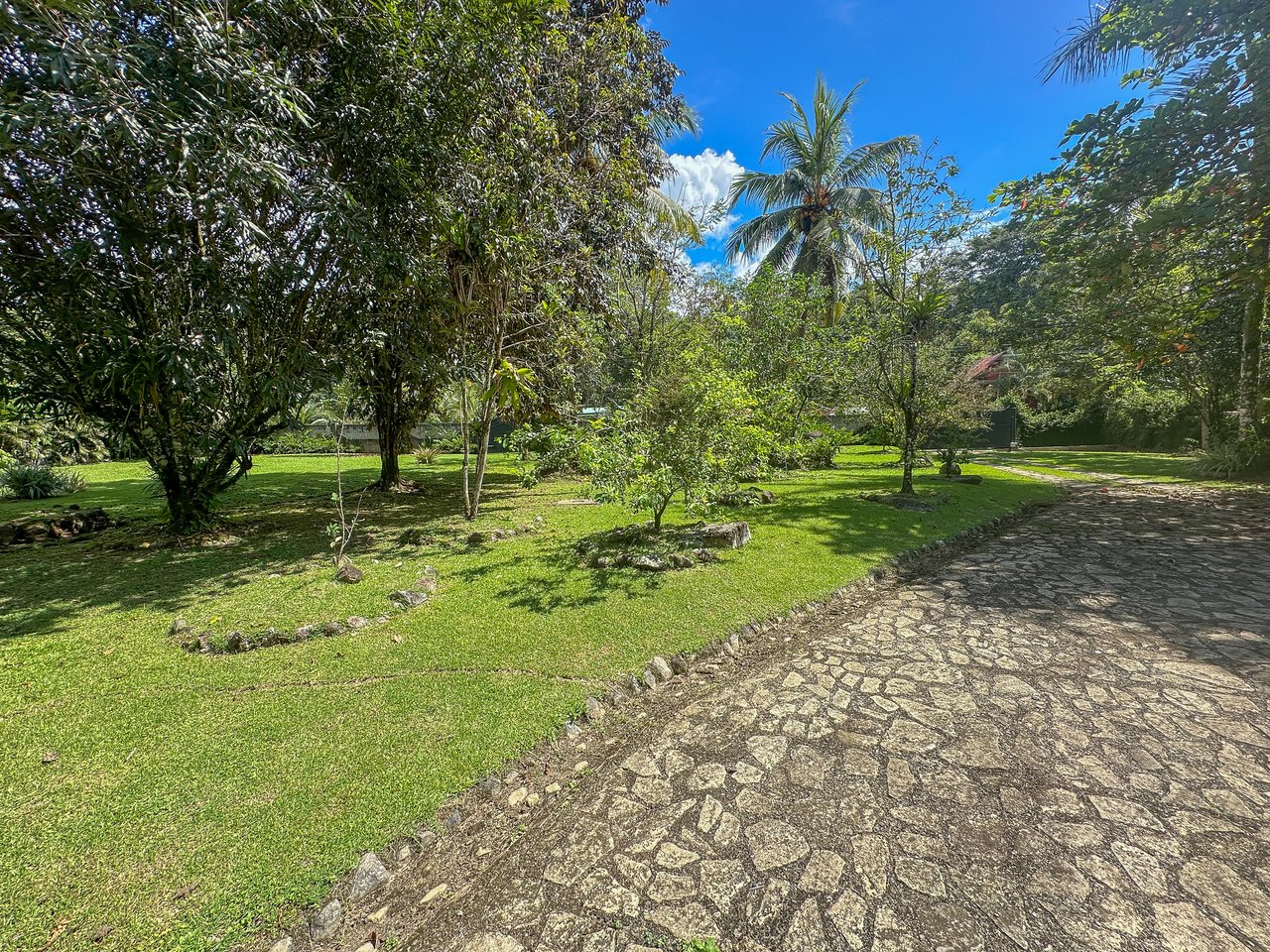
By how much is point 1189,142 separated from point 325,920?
11423mm

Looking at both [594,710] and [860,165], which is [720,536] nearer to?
[594,710]

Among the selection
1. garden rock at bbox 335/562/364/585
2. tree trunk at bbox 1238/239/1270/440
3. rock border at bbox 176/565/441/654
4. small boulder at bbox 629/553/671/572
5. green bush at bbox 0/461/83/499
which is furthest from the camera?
tree trunk at bbox 1238/239/1270/440

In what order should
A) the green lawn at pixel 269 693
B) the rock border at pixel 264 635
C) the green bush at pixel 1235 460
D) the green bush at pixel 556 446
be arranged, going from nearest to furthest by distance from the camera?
the green lawn at pixel 269 693 → the rock border at pixel 264 635 → the green bush at pixel 556 446 → the green bush at pixel 1235 460

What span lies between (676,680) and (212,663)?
330 centimetres

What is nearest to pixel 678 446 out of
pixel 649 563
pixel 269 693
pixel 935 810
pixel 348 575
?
pixel 649 563

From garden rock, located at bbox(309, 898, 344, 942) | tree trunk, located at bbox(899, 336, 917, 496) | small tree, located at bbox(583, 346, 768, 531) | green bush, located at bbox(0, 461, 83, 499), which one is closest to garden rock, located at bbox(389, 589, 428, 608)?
small tree, located at bbox(583, 346, 768, 531)

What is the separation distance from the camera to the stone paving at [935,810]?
164cm

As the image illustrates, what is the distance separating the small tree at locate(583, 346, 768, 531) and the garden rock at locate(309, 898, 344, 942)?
3.73 meters

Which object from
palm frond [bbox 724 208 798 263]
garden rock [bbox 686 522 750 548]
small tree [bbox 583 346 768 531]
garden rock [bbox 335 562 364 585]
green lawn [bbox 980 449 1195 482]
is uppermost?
palm frond [bbox 724 208 798 263]

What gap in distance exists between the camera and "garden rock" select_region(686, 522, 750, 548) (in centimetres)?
574

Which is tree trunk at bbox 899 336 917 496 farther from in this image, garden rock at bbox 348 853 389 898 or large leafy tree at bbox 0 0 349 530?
garden rock at bbox 348 853 389 898

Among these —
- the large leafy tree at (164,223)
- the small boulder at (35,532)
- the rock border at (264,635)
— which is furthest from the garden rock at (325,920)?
the small boulder at (35,532)

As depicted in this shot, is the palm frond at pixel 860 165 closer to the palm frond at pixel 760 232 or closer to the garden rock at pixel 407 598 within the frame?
the palm frond at pixel 760 232

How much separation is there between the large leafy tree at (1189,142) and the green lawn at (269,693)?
5745mm
